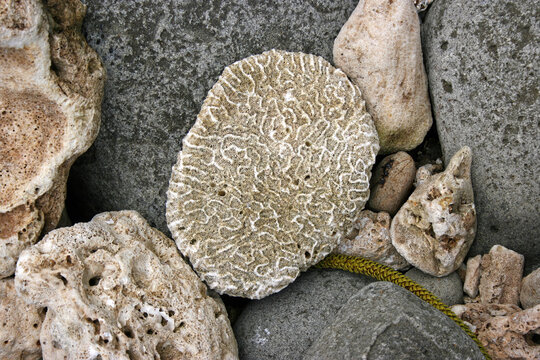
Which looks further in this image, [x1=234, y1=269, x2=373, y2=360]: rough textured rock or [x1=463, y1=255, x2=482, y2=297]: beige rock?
[x1=463, y1=255, x2=482, y2=297]: beige rock

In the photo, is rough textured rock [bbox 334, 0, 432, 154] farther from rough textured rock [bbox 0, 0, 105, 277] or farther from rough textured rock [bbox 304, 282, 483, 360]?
rough textured rock [bbox 0, 0, 105, 277]

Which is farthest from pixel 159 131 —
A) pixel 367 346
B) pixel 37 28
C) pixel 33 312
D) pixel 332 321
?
pixel 367 346

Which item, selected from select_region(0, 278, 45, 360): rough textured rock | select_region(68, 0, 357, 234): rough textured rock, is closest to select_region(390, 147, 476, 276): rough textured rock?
select_region(68, 0, 357, 234): rough textured rock

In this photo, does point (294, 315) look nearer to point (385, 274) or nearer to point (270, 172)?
point (385, 274)

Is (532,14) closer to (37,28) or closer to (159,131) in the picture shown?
(159,131)

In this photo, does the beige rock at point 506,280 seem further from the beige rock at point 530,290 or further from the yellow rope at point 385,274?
the yellow rope at point 385,274

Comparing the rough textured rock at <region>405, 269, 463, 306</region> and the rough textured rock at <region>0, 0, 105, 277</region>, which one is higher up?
the rough textured rock at <region>0, 0, 105, 277</region>
